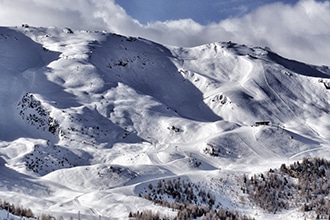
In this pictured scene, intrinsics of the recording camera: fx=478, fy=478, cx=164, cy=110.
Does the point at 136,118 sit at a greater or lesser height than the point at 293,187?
greater

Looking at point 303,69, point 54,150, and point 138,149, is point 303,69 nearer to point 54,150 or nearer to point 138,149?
point 138,149

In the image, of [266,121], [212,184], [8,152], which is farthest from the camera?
[266,121]

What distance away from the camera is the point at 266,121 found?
61.2 m

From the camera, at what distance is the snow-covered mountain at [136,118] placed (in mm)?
38688

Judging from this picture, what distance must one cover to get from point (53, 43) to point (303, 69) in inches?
1801

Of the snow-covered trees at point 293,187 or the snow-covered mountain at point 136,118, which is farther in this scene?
the snow-covered mountain at point 136,118

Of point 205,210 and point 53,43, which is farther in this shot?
point 53,43

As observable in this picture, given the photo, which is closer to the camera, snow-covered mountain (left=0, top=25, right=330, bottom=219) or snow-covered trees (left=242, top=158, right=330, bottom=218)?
snow-covered trees (left=242, top=158, right=330, bottom=218)

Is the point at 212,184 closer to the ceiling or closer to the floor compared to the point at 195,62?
closer to the floor

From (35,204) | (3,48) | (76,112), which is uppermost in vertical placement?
(3,48)

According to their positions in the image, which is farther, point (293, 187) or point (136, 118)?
point (136, 118)

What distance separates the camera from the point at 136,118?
58406mm

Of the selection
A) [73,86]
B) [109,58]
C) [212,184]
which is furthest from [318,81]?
[212,184]

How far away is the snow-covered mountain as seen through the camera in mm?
38688
